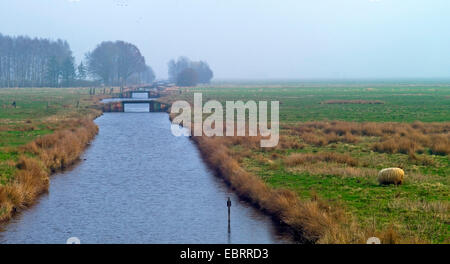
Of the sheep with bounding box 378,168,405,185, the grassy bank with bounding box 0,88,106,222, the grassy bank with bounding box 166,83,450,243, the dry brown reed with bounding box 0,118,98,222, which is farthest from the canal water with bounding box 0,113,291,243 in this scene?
the sheep with bounding box 378,168,405,185

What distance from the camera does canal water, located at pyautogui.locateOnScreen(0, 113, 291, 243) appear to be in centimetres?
2123

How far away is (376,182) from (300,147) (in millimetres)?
15065

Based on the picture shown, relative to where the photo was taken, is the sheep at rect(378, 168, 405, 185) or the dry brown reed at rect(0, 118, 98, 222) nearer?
the dry brown reed at rect(0, 118, 98, 222)

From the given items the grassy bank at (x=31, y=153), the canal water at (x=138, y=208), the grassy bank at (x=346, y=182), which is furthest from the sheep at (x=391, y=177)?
the grassy bank at (x=31, y=153)

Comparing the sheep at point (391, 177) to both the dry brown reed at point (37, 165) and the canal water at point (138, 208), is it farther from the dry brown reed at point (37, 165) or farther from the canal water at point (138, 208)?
the dry brown reed at point (37, 165)

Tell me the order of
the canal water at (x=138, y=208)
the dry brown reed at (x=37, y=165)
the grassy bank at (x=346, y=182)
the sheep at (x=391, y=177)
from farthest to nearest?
the sheep at (x=391, y=177) < the dry brown reed at (x=37, y=165) < the canal water at (x=138, y=208) < the grassy bank at (x=346, y=182)

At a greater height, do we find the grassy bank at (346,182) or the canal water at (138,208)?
the grassy bank at (346,182)

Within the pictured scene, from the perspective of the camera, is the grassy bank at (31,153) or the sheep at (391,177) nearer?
the grassy bank at (31,153)

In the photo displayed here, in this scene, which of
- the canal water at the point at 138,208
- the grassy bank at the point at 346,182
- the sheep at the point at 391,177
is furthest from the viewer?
the sheep at the point at 391,177

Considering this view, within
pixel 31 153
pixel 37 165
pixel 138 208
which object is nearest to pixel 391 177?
pixel 138 208

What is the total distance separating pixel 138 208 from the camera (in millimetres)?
26031

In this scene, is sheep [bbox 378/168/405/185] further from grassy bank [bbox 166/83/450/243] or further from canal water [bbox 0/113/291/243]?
canal water [bbox 0/113/291/243]

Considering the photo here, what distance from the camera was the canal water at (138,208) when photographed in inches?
836

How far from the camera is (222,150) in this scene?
39438 millimetres
